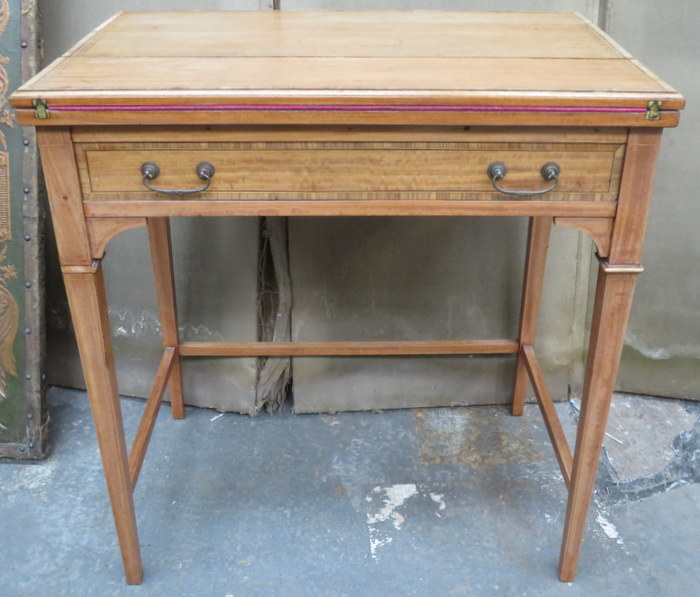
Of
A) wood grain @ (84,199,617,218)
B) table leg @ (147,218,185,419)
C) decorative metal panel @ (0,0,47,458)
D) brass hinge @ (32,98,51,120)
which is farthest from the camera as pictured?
table leg @ (147,218,185,419)

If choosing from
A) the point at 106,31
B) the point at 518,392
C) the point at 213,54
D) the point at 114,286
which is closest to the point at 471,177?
the point at 213,54

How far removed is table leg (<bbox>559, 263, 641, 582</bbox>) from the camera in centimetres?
131

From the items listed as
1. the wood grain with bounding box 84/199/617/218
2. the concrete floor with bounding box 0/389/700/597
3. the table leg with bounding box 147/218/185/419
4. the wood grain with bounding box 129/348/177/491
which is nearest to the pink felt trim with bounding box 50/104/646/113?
the wood grain with bounding box 84/199/617/218

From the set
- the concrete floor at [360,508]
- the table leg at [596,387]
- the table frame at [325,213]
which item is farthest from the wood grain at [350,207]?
the concrete floor at [360,508]

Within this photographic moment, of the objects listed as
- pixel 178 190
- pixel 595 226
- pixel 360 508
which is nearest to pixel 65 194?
pixel 178 190

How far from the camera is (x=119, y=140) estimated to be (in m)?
1.20

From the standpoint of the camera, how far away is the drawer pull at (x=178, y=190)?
1.21m

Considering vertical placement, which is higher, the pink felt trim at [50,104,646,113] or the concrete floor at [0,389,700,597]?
the pink felt trim at [50,104,646,113]

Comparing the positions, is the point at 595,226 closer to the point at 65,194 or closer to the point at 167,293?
the point at 65,194

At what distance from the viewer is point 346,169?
1221mm

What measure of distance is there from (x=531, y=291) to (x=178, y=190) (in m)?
1.10

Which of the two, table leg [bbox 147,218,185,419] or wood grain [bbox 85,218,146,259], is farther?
table leg [bbox 147,218,185,419]

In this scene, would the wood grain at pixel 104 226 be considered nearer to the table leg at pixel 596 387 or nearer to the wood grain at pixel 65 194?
the wood grain at pixel 65 194

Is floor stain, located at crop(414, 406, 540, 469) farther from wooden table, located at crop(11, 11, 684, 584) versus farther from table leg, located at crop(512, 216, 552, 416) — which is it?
wooden table, located at crop(11, 11, 684, 584)
